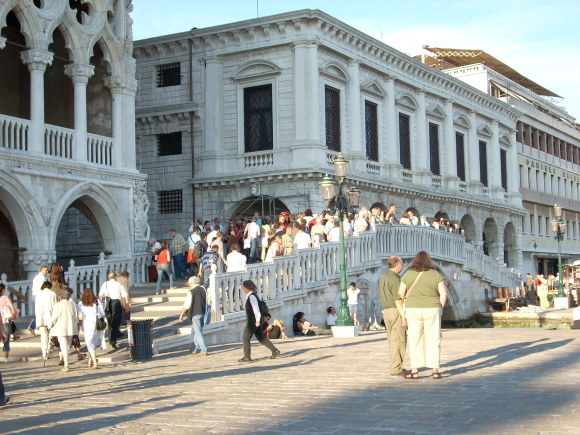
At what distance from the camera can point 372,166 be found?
115 ft

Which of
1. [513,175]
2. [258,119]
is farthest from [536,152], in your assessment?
[258,119]

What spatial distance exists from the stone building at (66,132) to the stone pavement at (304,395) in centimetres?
728

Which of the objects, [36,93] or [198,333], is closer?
[198,333]

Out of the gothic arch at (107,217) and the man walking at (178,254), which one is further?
the man walking at (178,254)

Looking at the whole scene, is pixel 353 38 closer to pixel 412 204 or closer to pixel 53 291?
pixel 412 204

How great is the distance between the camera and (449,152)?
41.8 metres

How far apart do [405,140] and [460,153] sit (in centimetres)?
665

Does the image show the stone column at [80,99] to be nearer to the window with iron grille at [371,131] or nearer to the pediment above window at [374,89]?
the pediment above window at [374,89]

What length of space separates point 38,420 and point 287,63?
80.0 feet

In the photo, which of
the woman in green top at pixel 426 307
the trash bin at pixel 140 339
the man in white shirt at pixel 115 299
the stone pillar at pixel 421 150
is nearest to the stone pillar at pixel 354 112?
the stone pillar at pixel 421 150

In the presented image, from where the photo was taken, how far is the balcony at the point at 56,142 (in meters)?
21.6

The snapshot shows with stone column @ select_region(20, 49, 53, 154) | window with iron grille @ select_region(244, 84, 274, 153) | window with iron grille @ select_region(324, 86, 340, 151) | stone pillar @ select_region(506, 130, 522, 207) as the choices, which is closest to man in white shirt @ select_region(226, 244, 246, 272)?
stone column @ select_region(20, 49, 53, 154)

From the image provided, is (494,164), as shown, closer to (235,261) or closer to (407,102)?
(407,102)

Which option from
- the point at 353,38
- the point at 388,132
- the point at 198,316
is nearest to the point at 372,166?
the point at 388,132
